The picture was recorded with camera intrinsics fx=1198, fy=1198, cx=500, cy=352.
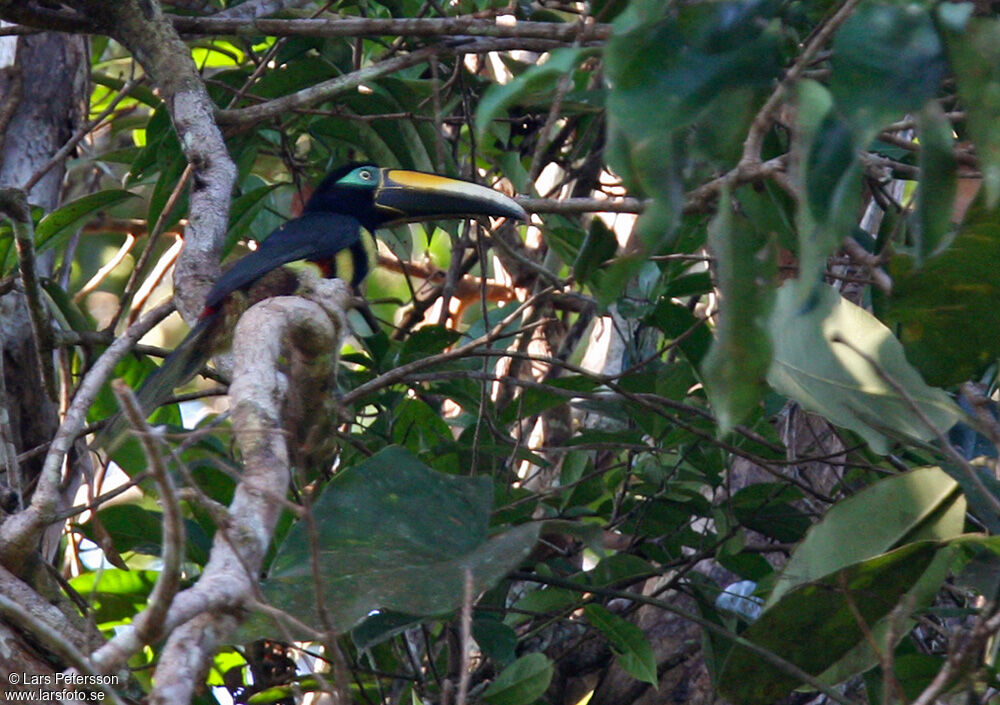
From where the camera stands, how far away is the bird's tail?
9.16 feet

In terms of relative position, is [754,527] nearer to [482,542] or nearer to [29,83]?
[482,542]

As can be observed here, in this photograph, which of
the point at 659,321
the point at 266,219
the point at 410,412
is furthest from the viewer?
the point at 266,219

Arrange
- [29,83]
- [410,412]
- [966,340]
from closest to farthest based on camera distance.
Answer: [966,340]
[410,412]
[29,83]

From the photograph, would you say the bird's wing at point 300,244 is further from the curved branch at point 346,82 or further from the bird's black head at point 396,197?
the curved branch at point 346,82

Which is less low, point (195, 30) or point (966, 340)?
point (195, 30)

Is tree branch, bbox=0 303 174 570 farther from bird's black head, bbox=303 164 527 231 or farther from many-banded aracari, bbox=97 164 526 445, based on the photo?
bird's black head, bbox=303 164 527 231

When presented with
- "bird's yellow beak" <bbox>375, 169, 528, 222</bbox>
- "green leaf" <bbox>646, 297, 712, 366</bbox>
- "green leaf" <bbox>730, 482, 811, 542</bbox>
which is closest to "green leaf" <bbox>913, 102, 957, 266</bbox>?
"green leaf" <bbox>646, 297, 712, 366</bbox>

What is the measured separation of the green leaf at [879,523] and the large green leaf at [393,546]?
1.55 feet

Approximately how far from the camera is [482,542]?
2.16 m

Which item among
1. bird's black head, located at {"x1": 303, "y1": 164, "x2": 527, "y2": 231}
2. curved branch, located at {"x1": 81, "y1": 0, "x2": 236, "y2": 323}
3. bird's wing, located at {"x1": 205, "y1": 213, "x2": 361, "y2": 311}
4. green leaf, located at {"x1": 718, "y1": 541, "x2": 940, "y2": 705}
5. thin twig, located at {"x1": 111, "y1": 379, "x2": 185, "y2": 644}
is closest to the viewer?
thin twig, located at {"x1": 111, "y1": 379, "x2": 185, "y2": 644}

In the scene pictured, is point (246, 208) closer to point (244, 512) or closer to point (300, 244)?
point (300, 244)

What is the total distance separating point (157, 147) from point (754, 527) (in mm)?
1810

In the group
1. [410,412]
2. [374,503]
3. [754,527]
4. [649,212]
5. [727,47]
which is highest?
[727,47]

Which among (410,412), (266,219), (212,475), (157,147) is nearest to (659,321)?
(410,412)
